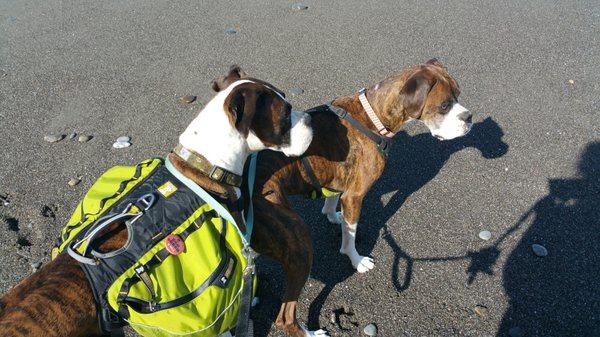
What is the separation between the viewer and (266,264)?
3645mm

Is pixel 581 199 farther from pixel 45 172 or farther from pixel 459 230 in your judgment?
pixel 45 172

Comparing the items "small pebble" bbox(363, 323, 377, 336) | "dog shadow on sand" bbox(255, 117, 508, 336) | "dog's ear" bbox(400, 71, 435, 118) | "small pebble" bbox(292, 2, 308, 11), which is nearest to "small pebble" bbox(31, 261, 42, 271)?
"dog shadow on sand" bbox(255, 117, 508, 336)

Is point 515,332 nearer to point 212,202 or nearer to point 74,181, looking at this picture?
point 212,202

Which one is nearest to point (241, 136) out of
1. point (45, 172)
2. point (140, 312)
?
point (140, 312)

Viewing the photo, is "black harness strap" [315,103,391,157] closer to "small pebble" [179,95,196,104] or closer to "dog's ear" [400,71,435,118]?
"dog's ear" [400,71,435,118]

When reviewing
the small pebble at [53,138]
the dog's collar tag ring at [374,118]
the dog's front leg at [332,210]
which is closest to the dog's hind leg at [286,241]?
the dog's collar tag ring at [374,118]

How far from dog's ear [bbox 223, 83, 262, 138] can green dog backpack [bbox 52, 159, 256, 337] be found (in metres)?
0.44

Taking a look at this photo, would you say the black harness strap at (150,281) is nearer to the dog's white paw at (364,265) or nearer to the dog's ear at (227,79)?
the dog's ear at (227,79)

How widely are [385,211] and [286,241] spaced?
164 cm

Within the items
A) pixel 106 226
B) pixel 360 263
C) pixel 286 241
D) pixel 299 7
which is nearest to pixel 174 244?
pixel 106 226

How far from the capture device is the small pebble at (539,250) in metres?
3.63

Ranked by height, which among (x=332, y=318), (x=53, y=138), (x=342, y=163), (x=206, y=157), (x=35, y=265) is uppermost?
(x=206, y=157)

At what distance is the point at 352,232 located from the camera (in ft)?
11.5

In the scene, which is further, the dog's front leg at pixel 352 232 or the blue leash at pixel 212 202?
the dog's front leg at pixel 352 232
